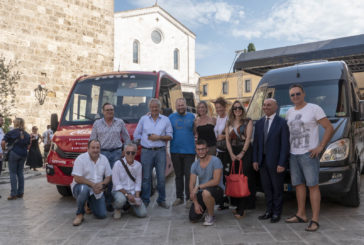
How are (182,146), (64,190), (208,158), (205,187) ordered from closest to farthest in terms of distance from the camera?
1. (205,187)
2. (208,158)
3. (182,146)
4. (64,190)

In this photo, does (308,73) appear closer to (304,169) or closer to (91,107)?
(304,169)

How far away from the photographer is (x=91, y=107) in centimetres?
646

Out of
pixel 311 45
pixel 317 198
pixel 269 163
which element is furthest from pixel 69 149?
pixel 311 45

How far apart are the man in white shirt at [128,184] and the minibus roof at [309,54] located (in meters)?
8.69

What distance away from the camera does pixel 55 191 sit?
7.15m

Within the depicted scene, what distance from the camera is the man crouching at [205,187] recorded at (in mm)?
4328

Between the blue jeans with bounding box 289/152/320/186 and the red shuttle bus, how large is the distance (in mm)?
2699

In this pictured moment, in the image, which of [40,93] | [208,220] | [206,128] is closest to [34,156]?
[40,93]

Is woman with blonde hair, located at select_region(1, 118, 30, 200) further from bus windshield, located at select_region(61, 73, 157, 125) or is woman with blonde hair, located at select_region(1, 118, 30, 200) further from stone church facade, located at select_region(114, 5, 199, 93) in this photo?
stone church facade, located at select_region(114, 5, 199, 93)

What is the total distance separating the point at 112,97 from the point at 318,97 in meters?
3.79

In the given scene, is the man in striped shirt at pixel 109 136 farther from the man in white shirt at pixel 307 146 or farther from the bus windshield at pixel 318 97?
the man in white shirt at pixel 307 146

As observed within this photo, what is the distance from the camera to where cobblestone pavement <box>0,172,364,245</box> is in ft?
12.2

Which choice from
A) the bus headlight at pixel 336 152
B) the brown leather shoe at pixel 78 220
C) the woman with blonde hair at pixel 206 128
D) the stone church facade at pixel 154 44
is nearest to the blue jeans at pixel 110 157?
the brown leather shoe at pixel 78 220

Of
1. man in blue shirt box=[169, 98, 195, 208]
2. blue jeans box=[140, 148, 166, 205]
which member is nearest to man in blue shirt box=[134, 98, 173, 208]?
blue jeans box=[140, 148, 166, 205]
